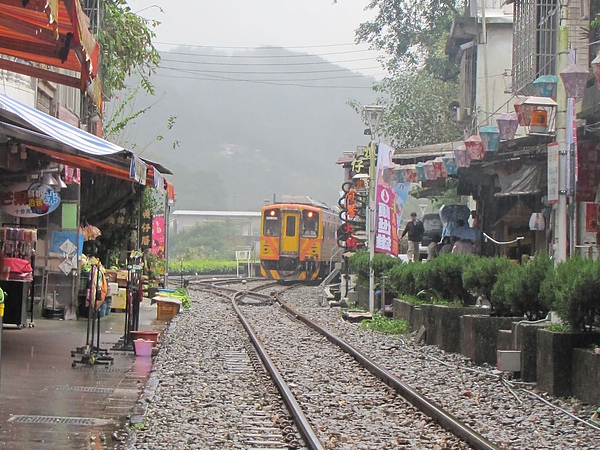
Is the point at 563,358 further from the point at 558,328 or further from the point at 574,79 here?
the point at 574,79

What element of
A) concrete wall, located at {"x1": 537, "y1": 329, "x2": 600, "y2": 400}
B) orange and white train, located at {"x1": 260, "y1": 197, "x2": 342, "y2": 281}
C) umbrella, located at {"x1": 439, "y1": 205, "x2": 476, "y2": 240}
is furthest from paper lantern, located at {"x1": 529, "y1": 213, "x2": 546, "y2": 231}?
orange and white train, located at {"x1": 260, "y1": 197, "x2": 342, "y2": 281}

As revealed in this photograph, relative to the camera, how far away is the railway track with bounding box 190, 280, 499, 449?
693 cm

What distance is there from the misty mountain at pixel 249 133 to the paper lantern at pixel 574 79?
94.3 meters

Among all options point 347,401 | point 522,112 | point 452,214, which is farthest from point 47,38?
point 452,214

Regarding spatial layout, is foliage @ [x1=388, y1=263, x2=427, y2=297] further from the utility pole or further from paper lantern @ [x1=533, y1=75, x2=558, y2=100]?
the utility pole

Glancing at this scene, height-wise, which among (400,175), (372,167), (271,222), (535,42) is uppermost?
(535,42)

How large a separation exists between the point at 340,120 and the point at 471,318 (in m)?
152

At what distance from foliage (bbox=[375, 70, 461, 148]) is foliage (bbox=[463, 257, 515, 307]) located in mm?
20316

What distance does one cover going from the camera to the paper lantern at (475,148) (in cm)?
1747

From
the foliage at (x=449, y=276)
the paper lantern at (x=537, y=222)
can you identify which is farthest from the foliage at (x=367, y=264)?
the foliage at (x=449, y=276)

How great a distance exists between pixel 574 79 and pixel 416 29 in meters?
22.4

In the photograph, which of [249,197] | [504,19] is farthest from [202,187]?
[504,19]

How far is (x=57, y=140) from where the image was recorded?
941cm

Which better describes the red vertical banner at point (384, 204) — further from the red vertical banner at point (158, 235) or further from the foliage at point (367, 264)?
the red vertical banner at point (158, 235)
